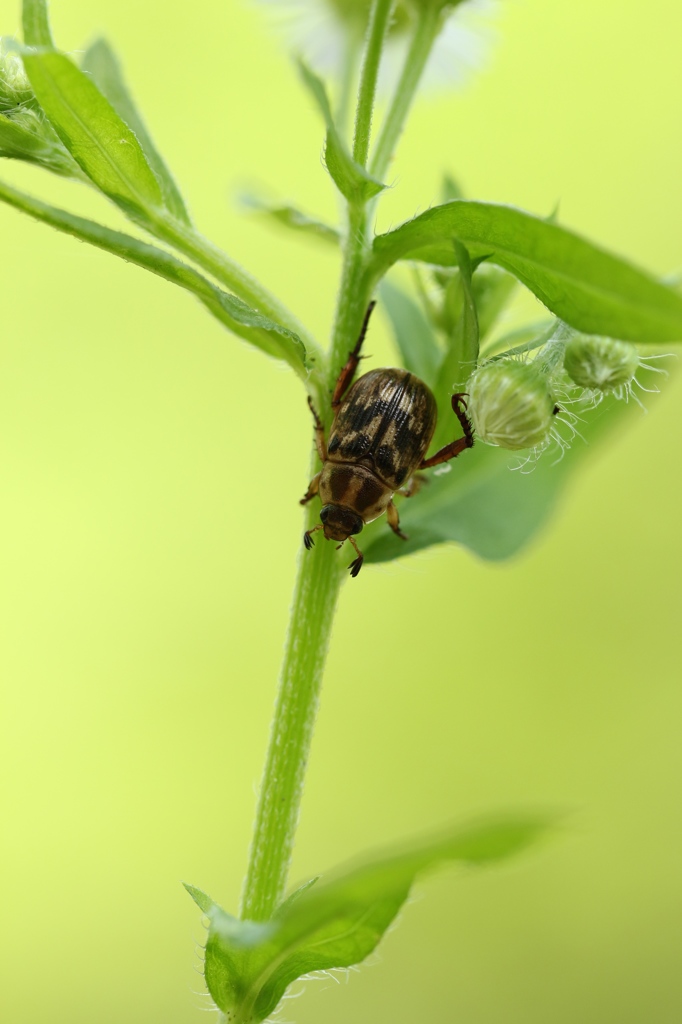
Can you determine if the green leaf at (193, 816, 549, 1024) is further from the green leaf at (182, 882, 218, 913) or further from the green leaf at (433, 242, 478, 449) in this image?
the green leaf at (433, 242, 478, 449)

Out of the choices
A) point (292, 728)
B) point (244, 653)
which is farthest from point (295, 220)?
point (244, 653)

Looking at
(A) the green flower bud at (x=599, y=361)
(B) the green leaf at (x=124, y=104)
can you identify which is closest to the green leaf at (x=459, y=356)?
(A) the green flower bud at (x=599, y=361)

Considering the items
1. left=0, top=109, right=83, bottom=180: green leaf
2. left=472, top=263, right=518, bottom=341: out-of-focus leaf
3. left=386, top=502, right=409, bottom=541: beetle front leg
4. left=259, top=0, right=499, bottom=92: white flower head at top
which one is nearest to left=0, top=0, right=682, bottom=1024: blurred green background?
left=259, top=0, right=499, bottom=92: white flower head at top

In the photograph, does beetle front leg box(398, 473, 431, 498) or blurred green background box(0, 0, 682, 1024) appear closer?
beetle front leg box(398, 473, 431, 498)

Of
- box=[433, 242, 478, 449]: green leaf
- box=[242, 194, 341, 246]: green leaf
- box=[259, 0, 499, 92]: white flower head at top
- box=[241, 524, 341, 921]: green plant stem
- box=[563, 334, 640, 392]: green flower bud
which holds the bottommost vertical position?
box=[241, 524, 341, 921]: green plant stem

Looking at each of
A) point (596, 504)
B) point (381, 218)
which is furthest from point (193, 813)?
point (381, 218)

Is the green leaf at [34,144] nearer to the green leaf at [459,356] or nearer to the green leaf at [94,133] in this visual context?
the green leaf at [94,133]

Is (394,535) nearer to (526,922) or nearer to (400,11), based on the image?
(400,11)
